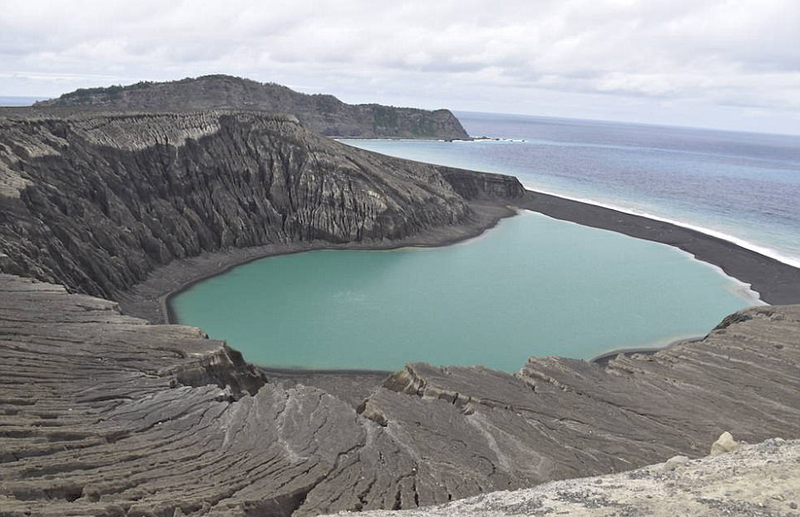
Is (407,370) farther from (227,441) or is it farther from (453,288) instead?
(453,288)

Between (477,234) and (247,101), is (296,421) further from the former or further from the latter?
(247,101)

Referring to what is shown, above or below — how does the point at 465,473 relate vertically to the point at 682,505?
below

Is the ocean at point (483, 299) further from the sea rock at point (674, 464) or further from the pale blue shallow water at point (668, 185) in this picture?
the sea rock at point (674, 464)

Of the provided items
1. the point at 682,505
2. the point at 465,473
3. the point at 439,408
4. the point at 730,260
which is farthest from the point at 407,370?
the point at 730,260

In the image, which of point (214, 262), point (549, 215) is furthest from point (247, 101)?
point (214, 262)

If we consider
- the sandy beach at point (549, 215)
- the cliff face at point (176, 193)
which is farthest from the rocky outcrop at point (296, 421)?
the sandy beach at point (549, 215)

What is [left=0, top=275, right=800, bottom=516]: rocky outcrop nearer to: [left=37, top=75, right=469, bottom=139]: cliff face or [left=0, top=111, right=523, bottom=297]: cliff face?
[left=0, top=111, right=523, bottom=297]: cliff face
